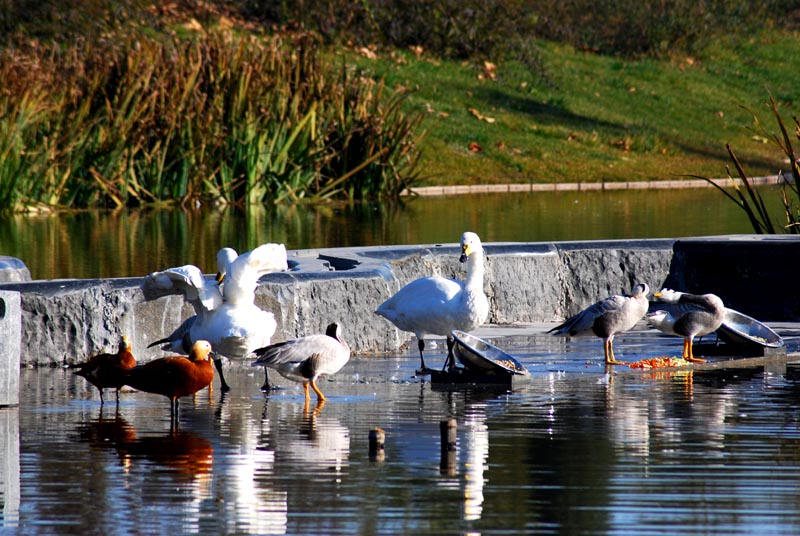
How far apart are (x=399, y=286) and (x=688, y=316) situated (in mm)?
2877

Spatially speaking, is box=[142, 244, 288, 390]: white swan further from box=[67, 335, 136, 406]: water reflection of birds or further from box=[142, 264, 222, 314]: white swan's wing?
box=[67, 335, 136, 406]: water reflection of birds

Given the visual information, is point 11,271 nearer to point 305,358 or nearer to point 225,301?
point 225,301

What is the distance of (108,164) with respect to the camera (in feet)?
87.9

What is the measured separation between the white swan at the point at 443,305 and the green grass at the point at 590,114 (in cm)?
2233

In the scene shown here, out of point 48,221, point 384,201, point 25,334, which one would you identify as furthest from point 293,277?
point 384,201

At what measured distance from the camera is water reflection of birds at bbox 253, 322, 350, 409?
984 centimetres

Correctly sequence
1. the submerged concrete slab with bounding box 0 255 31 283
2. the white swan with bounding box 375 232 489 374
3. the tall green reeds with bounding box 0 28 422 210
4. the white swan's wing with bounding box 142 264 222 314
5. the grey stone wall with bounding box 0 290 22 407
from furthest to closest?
the tall green reeds with bounding box 0 28 422 210 < the submerged concrete slab with bounding box 0 255 31 283 < the white swan with bounding box 375 232 489 374 < the white swan's wing with bounding box 142 264 222 314 < the grey stone wall with bounding box 0 290 22 407

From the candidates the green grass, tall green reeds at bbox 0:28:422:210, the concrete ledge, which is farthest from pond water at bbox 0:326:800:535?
the green grass

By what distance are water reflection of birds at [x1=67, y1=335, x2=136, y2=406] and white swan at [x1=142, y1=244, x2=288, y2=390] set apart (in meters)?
0.80

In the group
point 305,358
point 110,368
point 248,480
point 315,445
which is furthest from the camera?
point 305,358

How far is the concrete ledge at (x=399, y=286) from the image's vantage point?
1157 centimetres

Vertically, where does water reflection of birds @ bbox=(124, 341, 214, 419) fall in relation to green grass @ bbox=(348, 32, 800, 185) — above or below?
below

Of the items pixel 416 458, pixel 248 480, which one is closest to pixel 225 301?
pixel 416 458

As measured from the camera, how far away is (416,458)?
783 cm
